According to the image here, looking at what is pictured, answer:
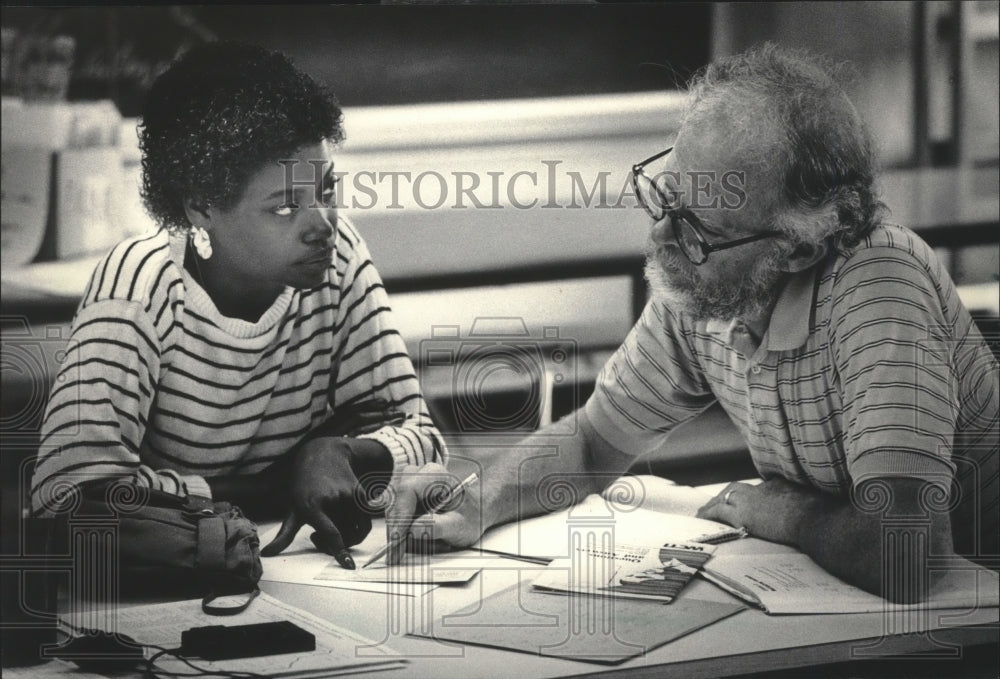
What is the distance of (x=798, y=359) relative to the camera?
Result: 2023 mm

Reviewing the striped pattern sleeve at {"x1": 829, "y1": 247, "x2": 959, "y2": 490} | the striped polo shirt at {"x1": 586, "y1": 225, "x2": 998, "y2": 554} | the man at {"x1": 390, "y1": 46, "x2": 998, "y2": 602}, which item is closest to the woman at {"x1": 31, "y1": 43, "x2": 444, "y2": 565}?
the man at {"x1": 390, "y1": 46, "x2": 998, "y2": 602}

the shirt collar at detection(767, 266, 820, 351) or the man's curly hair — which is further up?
the man's curly hair

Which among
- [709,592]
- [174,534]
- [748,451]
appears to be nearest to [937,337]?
[748,451]

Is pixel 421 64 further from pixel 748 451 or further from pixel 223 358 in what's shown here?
pixel 748 451

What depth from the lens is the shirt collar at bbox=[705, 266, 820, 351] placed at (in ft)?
6.61

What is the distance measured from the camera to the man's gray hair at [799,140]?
6.54ft

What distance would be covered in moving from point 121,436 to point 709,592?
1026mm

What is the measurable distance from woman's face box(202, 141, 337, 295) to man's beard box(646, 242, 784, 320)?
1.88ft

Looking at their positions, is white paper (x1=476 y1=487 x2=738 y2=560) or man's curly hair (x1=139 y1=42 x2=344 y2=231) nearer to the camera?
man's curly hair (x1=139 y1=42 x2=344 y2=231)

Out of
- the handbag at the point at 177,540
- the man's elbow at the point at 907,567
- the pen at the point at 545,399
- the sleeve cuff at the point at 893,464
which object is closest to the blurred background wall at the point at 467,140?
the pen at the point at 545,399

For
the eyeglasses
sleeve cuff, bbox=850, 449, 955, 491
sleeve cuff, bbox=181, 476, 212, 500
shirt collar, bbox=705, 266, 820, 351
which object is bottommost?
sleeve cuff, bbox=181, 476, 212, 500

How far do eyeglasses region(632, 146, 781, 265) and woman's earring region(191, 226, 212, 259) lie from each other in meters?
0.73

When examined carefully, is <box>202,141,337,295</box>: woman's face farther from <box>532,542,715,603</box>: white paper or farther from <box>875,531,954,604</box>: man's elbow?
<box>875,531,954,604</box>: man's elbow

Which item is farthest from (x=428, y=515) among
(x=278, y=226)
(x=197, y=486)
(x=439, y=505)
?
(x=278, y=226)
